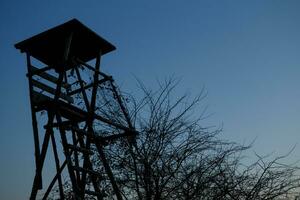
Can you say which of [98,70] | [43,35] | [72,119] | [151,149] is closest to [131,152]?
[151,149]

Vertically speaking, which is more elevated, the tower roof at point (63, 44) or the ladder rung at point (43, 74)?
the tower roof at point (63, 44)

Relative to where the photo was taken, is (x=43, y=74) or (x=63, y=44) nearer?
(x=43, y=74)

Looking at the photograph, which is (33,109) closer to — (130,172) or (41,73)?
(41,73)

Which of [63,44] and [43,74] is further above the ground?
[63,44]

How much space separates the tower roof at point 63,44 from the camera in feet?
19.9

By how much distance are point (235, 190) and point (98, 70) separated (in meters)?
3.50

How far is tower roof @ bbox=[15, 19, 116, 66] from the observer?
6059 millimetres

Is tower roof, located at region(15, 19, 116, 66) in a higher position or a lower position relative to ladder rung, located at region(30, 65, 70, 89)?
higher

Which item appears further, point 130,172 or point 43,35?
point 130,172

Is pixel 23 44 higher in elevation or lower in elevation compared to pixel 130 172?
higher

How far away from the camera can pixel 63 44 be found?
6.38m

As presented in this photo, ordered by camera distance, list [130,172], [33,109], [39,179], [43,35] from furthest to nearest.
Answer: [130,172]
[43,35]
[33,109]
[39,179]

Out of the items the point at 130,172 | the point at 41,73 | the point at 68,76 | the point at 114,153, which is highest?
the point at 68,76

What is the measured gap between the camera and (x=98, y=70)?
21.9 ft
